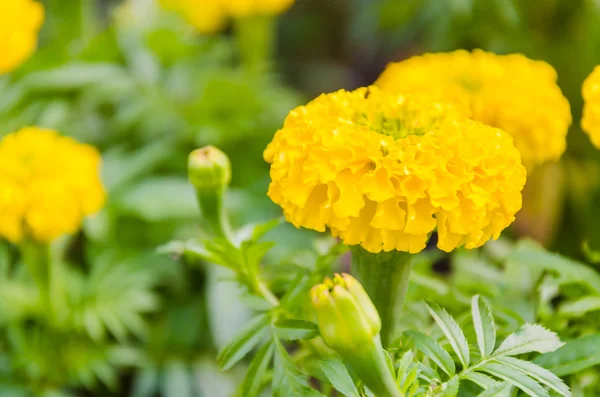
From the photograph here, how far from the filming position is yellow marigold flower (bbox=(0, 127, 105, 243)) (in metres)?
0.71

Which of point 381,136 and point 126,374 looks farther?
point 126,374

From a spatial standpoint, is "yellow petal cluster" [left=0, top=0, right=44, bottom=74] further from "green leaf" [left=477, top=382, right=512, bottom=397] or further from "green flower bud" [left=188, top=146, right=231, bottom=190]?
"green leaf" [left=477, top=382, right=512, bottom=397]

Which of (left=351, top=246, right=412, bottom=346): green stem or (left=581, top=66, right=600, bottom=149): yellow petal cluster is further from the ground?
(left=581, top=66, right=600, bottom=149): yellow petal cluster

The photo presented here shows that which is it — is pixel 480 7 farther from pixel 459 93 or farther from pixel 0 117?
pixel 0 117

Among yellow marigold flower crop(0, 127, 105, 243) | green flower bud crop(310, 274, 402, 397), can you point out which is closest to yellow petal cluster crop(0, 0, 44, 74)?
yellow marigold flower crop(0, 127, 105, 243)

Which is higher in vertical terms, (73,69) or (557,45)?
(557,45)

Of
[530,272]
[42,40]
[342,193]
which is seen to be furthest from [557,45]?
[42,40]

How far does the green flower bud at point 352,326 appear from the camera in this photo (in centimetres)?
33

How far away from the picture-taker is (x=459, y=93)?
28.0 inches

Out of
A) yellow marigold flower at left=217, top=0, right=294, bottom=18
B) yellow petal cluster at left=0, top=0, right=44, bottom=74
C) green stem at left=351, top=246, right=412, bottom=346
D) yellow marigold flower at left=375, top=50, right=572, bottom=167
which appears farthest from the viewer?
yellow marigold flower at left=217, top=0, right=294, bottom=18

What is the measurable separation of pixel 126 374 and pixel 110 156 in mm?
376

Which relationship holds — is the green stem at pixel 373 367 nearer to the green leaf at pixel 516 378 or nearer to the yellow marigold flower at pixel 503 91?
the green leaf at pixel 516 378

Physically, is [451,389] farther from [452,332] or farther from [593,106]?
[593,106]

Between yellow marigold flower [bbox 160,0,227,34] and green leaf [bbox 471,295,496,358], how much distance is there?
33.2 inches
